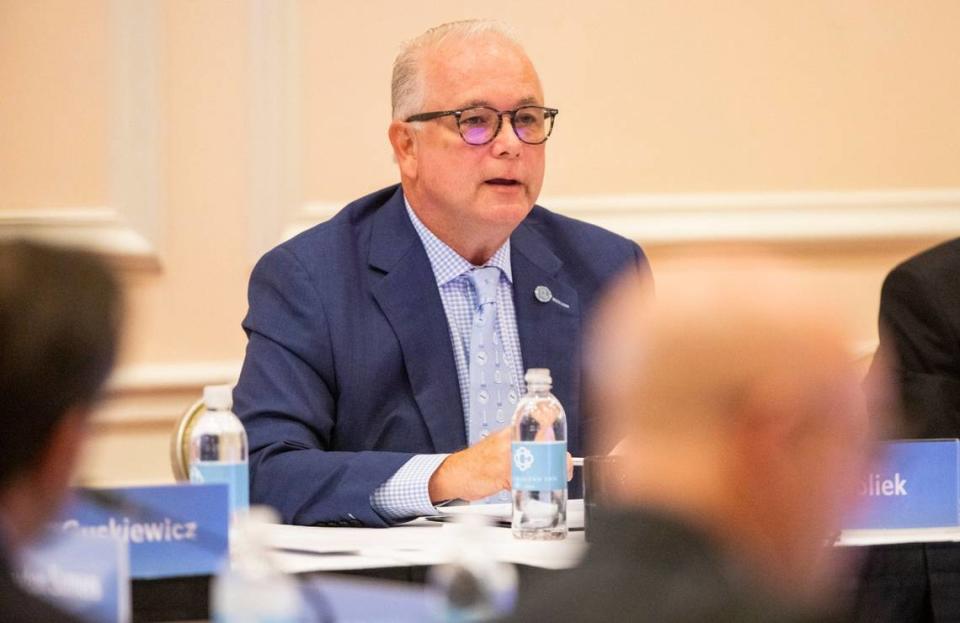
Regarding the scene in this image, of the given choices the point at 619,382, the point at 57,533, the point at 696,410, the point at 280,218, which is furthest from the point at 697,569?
the point at 280,218

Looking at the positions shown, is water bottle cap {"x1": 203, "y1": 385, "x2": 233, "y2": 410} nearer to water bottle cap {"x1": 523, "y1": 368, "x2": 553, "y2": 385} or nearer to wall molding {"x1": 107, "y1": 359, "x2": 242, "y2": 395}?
water bottle cap {"x1": 523, "y1": 368, "x2": 553, "y2": 385}

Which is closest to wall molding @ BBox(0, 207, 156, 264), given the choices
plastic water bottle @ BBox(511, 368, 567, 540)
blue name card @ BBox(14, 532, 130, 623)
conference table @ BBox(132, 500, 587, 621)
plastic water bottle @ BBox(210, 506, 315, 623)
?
conference table @ BBox(132, 500, 587, 621)

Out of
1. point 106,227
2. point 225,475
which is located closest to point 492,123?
point 225,475

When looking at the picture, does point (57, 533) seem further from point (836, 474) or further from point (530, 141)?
point (530, 141)

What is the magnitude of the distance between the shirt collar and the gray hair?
26 cm

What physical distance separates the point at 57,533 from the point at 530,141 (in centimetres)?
182

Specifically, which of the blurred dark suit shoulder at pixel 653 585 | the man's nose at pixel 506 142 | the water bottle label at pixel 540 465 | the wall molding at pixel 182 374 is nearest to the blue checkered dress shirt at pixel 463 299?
the man's nose at pixel 506 142

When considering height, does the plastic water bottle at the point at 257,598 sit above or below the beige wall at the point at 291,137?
below

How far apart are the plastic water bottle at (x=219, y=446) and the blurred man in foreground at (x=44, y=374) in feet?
3.09

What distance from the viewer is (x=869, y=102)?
421cm

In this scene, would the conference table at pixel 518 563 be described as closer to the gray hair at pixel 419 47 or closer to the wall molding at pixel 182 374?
the gray hair at pixel 419 47

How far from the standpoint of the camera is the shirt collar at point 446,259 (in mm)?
2955

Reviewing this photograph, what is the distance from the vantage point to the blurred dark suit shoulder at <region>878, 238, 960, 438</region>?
3016mm

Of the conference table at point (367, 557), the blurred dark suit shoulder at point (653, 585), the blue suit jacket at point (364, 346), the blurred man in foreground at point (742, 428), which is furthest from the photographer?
the blue suit jacket at point (364, 346)
